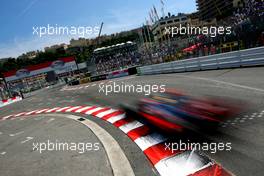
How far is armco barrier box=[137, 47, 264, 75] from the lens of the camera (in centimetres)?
1370

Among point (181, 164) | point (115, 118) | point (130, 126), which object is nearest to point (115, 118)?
point (115, 118)

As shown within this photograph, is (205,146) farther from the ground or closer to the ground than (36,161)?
farther from the ground

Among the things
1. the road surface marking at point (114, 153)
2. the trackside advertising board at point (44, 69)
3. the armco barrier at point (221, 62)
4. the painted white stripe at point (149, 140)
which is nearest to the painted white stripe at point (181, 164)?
Result: the road surface marking at point (114, 153)

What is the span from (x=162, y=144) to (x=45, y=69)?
5539 cm

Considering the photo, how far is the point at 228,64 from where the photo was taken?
15.8 meters

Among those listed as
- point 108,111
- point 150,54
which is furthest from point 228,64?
point 150,54

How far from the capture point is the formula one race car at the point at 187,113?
17.6 feet

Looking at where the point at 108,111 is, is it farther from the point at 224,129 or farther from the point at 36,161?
the point at 224,129

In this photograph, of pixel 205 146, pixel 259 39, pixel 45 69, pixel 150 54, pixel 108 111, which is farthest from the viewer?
pixel 45 69

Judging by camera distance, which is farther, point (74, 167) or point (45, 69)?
point (45, 69)

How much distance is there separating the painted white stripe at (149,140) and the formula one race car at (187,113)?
227 mm

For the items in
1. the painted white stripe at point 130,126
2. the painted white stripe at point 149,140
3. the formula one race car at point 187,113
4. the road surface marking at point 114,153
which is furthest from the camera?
the painted white stripe at point 130,126

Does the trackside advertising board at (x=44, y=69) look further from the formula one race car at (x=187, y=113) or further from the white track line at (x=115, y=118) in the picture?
the formula one race car at (x=187, y=113)

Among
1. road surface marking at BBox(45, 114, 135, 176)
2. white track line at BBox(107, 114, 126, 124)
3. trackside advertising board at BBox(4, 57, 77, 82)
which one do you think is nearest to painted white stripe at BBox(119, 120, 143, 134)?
road surface marking at BBox(45, 114, 135, 176)
